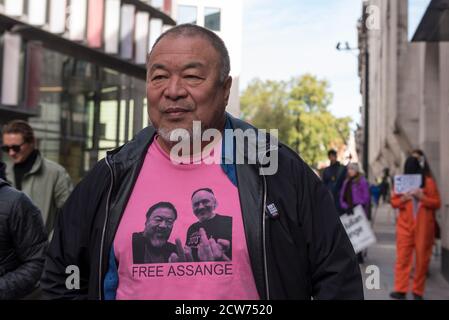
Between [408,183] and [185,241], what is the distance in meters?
6.80

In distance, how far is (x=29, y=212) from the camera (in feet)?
10.9

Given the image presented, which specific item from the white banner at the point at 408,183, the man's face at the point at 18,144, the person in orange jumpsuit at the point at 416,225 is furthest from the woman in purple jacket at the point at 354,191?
the man's face at the point at 18,144

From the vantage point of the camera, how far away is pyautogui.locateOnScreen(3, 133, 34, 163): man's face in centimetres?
524

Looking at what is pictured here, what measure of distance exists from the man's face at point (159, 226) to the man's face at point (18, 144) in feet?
10.7

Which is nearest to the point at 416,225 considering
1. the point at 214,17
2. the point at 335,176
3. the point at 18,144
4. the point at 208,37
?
the point at 335,176

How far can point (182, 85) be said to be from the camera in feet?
7.43

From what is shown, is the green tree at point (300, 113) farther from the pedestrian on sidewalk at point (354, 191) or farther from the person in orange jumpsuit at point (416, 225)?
the person in orange jumpsuit at point (416, 225)

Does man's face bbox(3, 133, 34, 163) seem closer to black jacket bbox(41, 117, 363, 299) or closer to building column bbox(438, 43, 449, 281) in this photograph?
black jacket bbox(41, 117, 363, 299)

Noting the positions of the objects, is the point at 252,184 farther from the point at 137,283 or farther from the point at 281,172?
the point at 137,283

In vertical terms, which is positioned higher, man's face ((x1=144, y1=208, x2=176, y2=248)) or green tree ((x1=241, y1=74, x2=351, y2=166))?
green tree ((x1=241, y1=74, x2=351, y2=166))

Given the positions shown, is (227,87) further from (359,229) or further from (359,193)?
(359,193)

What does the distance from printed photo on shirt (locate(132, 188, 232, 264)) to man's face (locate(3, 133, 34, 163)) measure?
3.27 metres

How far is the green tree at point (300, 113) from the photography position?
64.2 meters

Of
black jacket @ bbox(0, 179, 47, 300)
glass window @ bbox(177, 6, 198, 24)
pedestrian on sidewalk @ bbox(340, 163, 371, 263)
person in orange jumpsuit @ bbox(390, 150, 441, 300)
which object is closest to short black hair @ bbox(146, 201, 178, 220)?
black jacket @ bbox(0, 179, 47, 300)
